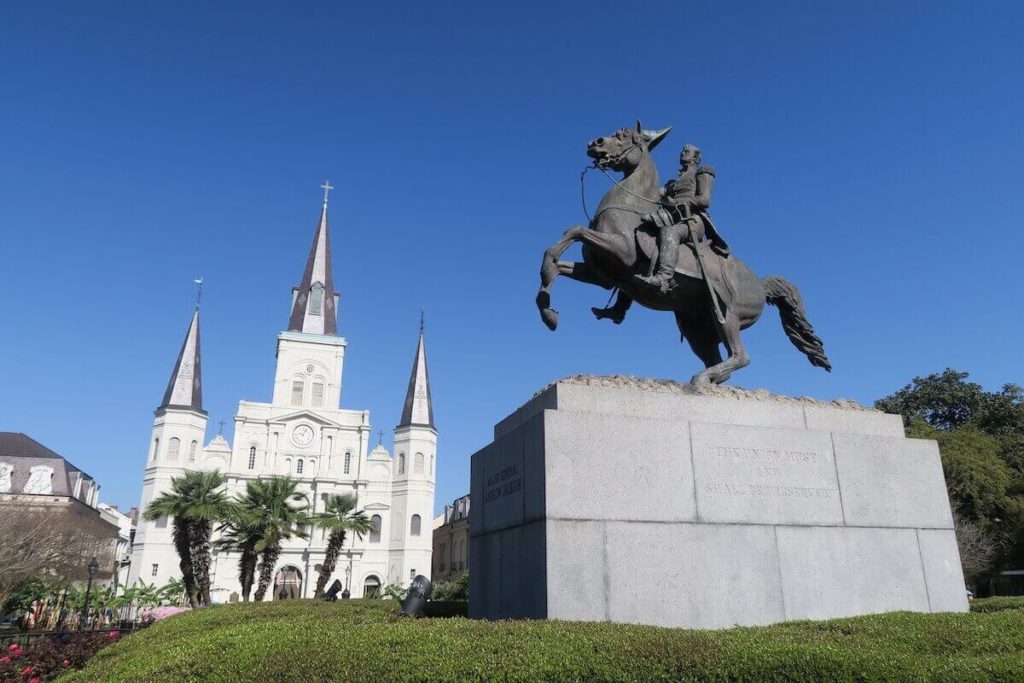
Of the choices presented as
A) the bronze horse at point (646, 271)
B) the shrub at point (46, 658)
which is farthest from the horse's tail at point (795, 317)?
the shrub at point (46, 658)

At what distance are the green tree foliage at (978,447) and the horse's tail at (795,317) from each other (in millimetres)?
26108

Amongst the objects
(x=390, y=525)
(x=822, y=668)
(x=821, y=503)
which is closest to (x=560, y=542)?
(x=822, y=668)

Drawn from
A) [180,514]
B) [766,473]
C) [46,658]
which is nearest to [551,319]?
[766,473]

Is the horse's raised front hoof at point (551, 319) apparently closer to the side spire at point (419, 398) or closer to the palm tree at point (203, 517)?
the palm tree at point (203, 517)

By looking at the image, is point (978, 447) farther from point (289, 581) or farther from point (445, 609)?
point (289, 581)

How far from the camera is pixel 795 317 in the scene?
9633mm

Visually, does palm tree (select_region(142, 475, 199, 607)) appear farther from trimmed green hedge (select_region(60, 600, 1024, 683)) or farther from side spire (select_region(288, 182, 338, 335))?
side spire (select_region(288, 182, 338, 335))

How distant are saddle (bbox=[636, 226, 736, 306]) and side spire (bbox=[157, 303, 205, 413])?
70292 mm

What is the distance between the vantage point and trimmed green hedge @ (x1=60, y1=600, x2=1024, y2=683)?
4.28 meters

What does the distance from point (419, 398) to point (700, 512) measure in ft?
230

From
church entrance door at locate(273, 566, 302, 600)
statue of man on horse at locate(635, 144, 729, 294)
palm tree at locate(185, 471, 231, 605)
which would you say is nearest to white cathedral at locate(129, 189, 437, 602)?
church entrance door at locate(273, 566, 302, 600)

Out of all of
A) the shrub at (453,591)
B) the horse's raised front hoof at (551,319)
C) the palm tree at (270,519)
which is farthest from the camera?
the palm tree at (270,519)

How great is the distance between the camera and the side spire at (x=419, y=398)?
7525 centimetres

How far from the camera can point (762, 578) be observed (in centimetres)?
682
